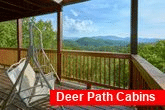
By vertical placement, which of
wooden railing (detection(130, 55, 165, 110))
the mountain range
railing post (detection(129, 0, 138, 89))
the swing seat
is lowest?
the swing seat

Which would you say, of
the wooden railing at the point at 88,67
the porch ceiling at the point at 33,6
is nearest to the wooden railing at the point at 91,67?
the wooden railing at the point at 88,67

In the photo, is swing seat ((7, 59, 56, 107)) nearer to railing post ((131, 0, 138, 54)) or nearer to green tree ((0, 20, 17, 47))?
railing post ((131, 0, 138, 54))

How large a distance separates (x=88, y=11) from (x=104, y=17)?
446cm

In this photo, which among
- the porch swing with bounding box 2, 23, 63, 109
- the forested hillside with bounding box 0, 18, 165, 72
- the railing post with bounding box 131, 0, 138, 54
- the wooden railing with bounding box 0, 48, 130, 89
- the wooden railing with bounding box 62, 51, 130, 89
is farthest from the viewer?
the forested hillside with bounding box 0, 18, 165, 72

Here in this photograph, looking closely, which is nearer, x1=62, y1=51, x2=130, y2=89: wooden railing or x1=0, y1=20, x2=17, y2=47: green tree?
x1=62, y1=51, x2=130, y2=89: wooden railing

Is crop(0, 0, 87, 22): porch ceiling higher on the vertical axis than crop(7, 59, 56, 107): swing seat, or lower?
higher

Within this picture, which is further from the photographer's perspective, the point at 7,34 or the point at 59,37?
the point at 7,34

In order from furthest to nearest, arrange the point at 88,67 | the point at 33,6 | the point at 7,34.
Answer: the point at 7,34
the point at 33,6
the point at 88,67

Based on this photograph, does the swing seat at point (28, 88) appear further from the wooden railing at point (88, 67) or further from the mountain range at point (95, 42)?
the mountain range at point (95, 42)

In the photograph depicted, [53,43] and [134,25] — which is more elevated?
[53,43]

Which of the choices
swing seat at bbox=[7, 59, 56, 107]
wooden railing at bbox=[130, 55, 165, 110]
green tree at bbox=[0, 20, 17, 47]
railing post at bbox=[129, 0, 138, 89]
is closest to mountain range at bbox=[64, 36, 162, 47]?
green tree at bbox=[0, 20, 17, 47]

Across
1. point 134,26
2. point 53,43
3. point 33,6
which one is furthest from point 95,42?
point 134,26

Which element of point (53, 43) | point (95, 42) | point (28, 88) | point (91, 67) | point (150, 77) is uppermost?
point (95, 42)

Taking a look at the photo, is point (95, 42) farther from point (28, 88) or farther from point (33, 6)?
point (28, 88)
